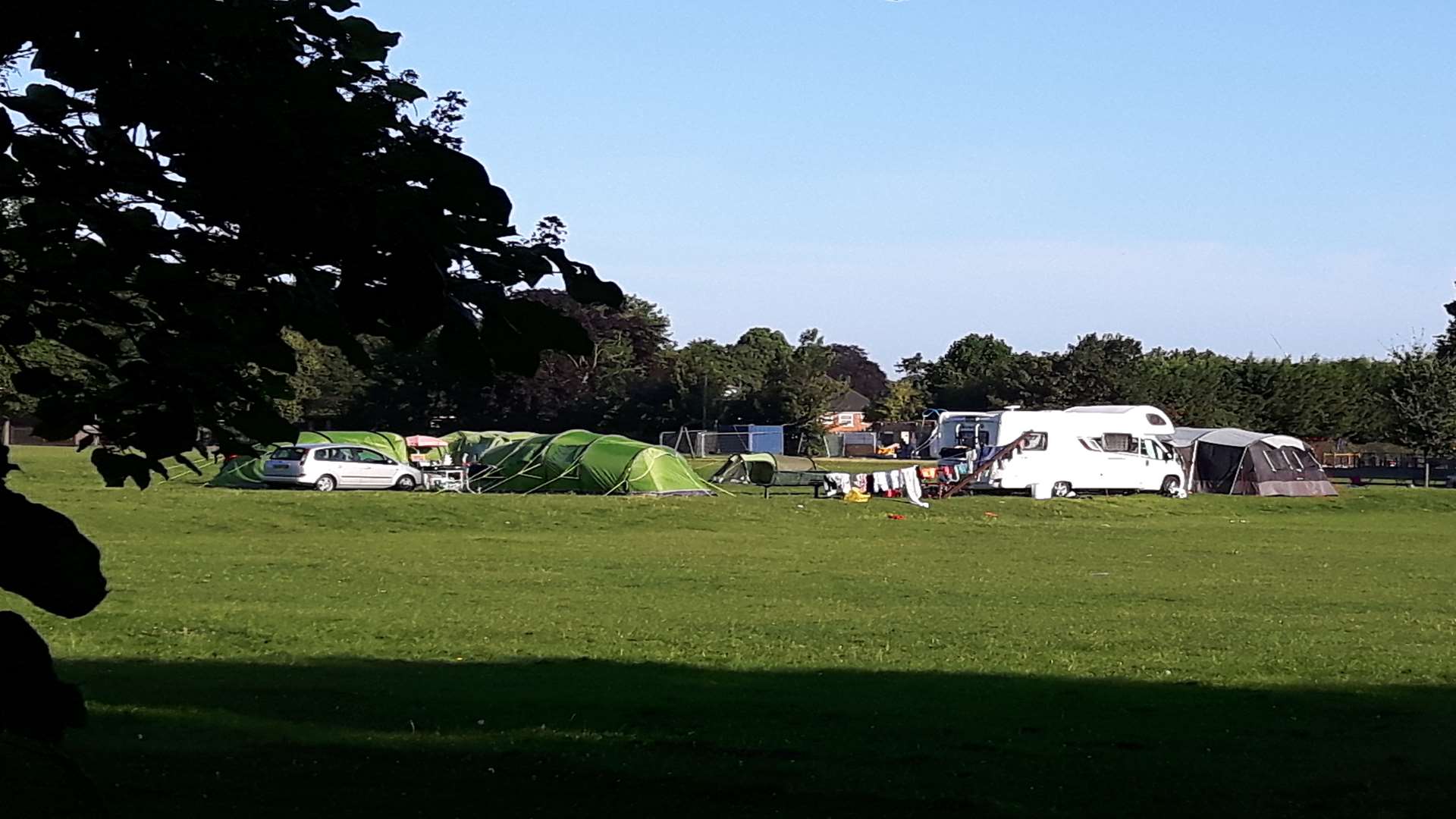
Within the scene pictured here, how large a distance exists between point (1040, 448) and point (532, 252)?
38.2 meters

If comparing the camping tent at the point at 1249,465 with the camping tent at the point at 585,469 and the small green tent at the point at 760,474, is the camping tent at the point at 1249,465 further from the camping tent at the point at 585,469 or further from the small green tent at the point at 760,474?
the camping tent at the point at 585,469

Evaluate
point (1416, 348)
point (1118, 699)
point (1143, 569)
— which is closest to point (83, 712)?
point (1118, 699)

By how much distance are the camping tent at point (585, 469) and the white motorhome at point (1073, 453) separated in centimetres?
737

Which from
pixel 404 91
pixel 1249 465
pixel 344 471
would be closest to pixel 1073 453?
pixel 1249 465

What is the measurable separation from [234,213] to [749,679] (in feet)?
25.7

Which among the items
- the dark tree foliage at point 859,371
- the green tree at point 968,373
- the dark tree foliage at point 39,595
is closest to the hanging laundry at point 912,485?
the dark tree foliage at point 39,595

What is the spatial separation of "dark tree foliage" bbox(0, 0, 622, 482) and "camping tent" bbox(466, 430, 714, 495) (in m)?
32.8

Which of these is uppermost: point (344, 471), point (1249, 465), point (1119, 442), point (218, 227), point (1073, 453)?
point (218, 227)

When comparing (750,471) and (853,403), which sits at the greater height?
(853,403)

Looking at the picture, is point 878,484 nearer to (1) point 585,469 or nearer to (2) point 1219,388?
(1) point 585,469

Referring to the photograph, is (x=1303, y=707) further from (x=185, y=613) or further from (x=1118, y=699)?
(x=185, y=613)

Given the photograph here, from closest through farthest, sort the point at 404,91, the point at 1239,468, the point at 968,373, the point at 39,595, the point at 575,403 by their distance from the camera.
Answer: the point at 39,595
the point at 404,91
the point at 1239,468
the point at 575,403
the point at 968,373

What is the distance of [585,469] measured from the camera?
37.9 m

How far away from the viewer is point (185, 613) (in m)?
14.2
